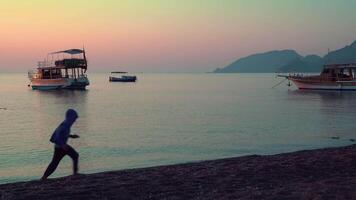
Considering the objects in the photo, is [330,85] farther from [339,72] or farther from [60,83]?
[60,83]

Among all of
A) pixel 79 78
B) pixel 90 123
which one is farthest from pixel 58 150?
pixel 79 78

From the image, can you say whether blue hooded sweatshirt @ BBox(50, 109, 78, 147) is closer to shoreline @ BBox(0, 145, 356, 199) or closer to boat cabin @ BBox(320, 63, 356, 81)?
shoreline @ BBox(0, 145, 356, 199)

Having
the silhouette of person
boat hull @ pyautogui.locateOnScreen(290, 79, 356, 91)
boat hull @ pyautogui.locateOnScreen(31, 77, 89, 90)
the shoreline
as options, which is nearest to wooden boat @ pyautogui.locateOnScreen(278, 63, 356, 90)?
boat hull @ pyautogui.locateOnScreen(290, 79, 356, 91)

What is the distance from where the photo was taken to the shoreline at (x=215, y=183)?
892 centimetres

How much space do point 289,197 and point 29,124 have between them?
103 feet

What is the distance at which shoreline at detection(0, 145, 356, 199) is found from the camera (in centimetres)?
892

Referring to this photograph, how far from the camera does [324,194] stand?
8516mm

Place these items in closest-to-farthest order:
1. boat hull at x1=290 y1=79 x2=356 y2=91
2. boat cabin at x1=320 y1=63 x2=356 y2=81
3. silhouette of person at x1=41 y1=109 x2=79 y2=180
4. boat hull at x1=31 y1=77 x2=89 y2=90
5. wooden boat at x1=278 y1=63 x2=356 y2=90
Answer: silhouette of person at x1=41 y1=109 x2=79 y2=180, boat cabin at x1=320 y1=63 x2=356 y2=81, wooden boat at x1=278 y1=63 x2=356 y2=90, boat hull at x1=290 y1=79 x2=356 y2=91, boat hull at x1=31 y1=77 x2=89 y2=90

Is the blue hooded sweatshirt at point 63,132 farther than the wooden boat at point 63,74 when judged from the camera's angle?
No

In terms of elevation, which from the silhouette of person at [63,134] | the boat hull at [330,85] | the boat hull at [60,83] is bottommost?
the boat hull at [330,85]

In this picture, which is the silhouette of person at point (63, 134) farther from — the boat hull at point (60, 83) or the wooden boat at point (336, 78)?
the boat hull at point (60, 83)

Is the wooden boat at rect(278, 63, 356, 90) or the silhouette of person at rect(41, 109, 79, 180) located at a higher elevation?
the silhouette of person at rect(41, 109, 79, 180)

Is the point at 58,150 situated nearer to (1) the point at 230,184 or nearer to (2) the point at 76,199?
(2) the point at 76,199

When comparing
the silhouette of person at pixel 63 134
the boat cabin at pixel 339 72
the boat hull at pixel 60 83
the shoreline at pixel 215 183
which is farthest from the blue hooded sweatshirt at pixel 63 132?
→ the boat hull at pixel 60 83
